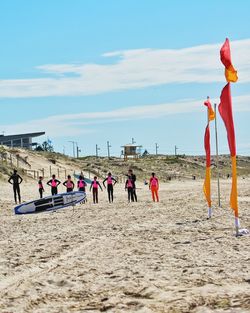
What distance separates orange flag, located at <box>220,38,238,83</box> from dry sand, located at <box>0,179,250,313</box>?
2.89m

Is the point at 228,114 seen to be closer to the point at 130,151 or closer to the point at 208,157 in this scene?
the point at 208,157

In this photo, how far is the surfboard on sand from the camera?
73.2 feet

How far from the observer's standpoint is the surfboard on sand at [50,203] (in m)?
22.3

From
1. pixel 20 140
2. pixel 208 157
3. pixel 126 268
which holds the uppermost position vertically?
pixel 20 140

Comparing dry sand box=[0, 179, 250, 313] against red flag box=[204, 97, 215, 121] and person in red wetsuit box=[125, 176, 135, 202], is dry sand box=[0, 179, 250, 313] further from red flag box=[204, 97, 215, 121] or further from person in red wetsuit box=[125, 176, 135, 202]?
person in red wetsuit box=[125, 176, 135, 202]

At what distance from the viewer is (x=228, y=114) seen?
12.2 meters

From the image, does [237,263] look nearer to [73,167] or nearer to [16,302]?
[16,302]

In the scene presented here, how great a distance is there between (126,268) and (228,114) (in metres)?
4.10

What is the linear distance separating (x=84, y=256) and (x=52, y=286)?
8.36 ft

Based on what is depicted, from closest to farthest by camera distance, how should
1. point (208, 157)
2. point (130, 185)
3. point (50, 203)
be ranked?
1. point (208, 157)
2. point (50, 203)
3. point (130, 185)

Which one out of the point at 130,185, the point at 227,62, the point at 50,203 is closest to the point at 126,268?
the point at 227,62

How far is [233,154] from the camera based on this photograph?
12.2 meters

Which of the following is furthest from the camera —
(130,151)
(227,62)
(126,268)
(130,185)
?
(130,151)

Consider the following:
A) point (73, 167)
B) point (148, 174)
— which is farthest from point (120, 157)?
point (73, 167)
